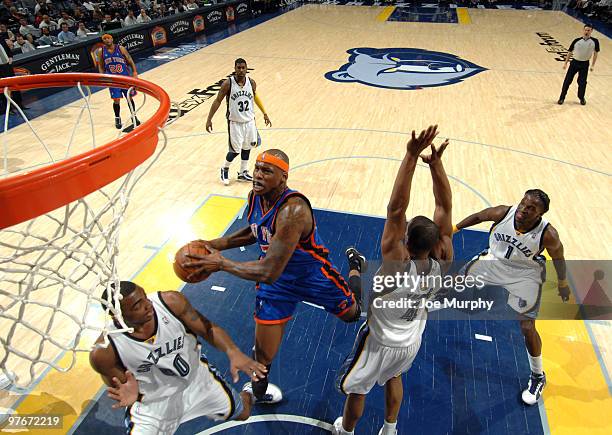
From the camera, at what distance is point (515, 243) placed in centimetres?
373

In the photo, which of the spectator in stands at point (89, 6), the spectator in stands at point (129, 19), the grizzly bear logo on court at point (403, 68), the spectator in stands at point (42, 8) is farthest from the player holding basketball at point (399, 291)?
the spectator in stands at point (89, 6)

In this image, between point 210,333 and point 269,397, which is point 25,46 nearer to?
point 269,397

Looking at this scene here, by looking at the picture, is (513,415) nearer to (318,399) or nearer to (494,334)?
(494,334)

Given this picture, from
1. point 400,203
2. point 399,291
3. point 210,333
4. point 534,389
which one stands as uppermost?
point 400,203

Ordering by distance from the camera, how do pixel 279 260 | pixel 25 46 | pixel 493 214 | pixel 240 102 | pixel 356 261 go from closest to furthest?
pixel 279 260, pixel 493 214, pixel 356 261, pixel 240 102, pixel 25 46

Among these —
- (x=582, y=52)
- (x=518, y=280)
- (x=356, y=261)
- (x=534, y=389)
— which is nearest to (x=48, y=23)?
(x=356, y=261)

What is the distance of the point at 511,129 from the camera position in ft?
29.1

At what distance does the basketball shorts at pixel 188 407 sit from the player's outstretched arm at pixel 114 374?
8.9 inches

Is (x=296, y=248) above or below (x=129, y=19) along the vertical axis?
above

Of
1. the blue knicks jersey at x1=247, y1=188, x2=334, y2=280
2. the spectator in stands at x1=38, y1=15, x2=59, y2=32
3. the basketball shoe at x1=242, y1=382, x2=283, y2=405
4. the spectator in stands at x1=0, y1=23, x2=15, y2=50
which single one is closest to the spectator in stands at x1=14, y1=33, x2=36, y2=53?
the spectator in stands at x1=0, y1=23, x2=15, y2=50

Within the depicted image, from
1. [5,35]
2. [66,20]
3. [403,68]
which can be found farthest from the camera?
[66,20]

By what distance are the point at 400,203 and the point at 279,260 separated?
0.80 m

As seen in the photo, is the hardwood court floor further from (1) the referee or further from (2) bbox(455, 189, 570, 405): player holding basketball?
(2) bbox(455, 189, 570, 405): player holding basketball

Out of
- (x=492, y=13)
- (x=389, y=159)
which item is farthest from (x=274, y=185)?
(x=492, y=13)
